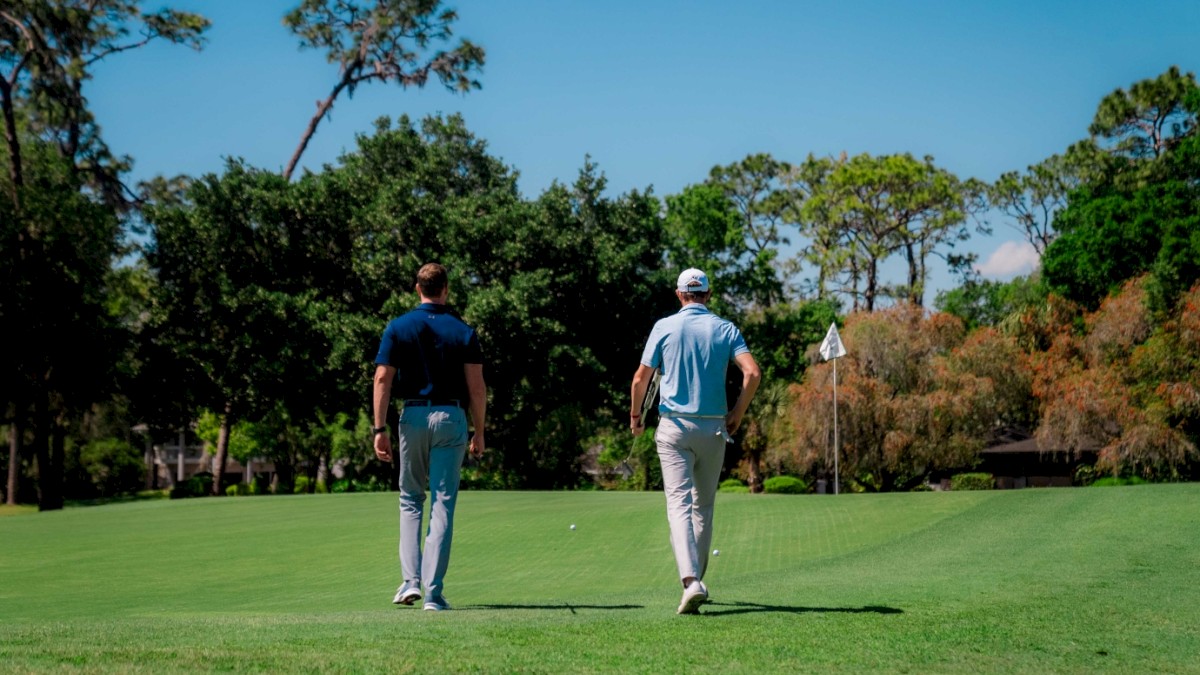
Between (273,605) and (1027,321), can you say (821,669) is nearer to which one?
(273,605)

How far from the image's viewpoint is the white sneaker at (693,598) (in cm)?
730

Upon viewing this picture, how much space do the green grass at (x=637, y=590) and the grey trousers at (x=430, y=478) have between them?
0.35 metres

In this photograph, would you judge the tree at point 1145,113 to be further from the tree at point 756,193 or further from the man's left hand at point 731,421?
the man's left hand at point 731,421

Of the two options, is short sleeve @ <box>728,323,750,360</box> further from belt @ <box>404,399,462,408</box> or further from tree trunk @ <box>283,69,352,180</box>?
tree trunk @ <box>283,69,352,180</box>

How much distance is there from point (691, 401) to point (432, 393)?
1726 mm

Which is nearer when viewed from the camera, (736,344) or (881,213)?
(736,344)

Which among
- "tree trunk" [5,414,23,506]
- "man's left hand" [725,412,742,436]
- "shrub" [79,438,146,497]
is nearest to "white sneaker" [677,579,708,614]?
"man's left hand" [725,412,742,436]

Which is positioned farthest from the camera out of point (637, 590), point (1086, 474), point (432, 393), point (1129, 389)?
point (1086, 474)

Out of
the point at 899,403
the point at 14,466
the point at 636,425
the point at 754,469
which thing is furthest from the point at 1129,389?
the point at 636,425

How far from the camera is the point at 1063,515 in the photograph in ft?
54.2

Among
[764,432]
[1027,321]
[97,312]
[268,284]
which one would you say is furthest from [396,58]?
[1027,321]

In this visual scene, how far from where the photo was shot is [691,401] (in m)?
7.91

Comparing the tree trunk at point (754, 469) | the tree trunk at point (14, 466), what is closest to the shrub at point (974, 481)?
the tree trunk at point (754, 469)

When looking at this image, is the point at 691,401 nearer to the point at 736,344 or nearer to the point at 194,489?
the point at 736,344
